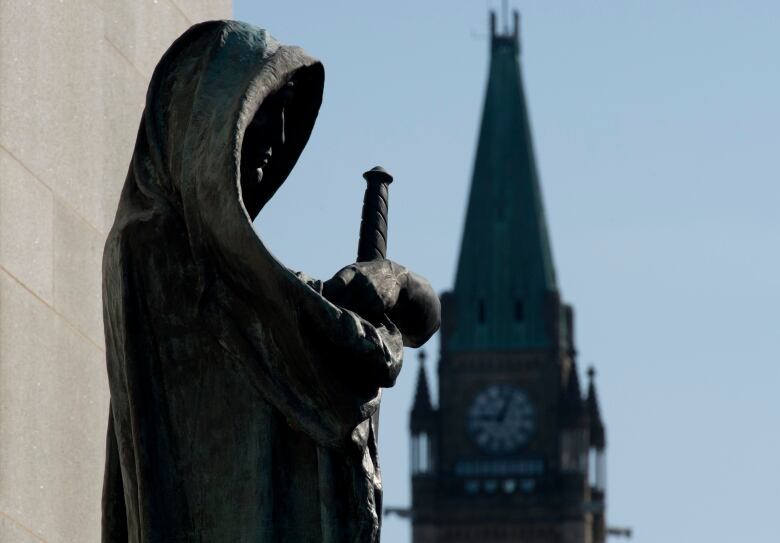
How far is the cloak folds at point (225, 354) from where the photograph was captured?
5.47 metres

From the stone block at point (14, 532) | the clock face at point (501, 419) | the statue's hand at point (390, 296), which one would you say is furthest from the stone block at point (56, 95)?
the clock face at point (501, 419)

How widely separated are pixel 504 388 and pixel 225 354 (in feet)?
441

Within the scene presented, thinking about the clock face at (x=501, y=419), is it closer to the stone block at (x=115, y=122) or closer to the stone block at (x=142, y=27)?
the stone block at (x=142, y=27)

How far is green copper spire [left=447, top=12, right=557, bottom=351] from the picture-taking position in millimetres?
134125

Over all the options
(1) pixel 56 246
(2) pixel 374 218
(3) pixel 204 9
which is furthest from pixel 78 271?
(2) pixel 374 218

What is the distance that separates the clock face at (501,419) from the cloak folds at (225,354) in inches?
5210

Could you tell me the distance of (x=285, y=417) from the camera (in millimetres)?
5551

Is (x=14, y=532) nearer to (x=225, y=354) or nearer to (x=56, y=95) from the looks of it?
(x=56, y=95)

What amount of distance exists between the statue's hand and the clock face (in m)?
132

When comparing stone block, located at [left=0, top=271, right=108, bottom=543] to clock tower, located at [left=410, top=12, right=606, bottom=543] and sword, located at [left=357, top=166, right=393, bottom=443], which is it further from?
clock tower, located at [left=410, top=12, right=606, bottom=543]

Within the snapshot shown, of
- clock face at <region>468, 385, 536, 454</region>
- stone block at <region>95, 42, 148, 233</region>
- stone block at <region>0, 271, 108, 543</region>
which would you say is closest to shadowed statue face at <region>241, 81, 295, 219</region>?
stone block at <region>0, 271, 108, 543</region>

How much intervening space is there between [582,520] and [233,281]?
439 ft

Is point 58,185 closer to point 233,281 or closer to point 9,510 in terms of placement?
point 9,510

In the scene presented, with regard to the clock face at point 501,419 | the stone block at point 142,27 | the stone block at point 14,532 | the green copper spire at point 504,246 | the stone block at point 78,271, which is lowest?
the stone block at point 14,532
